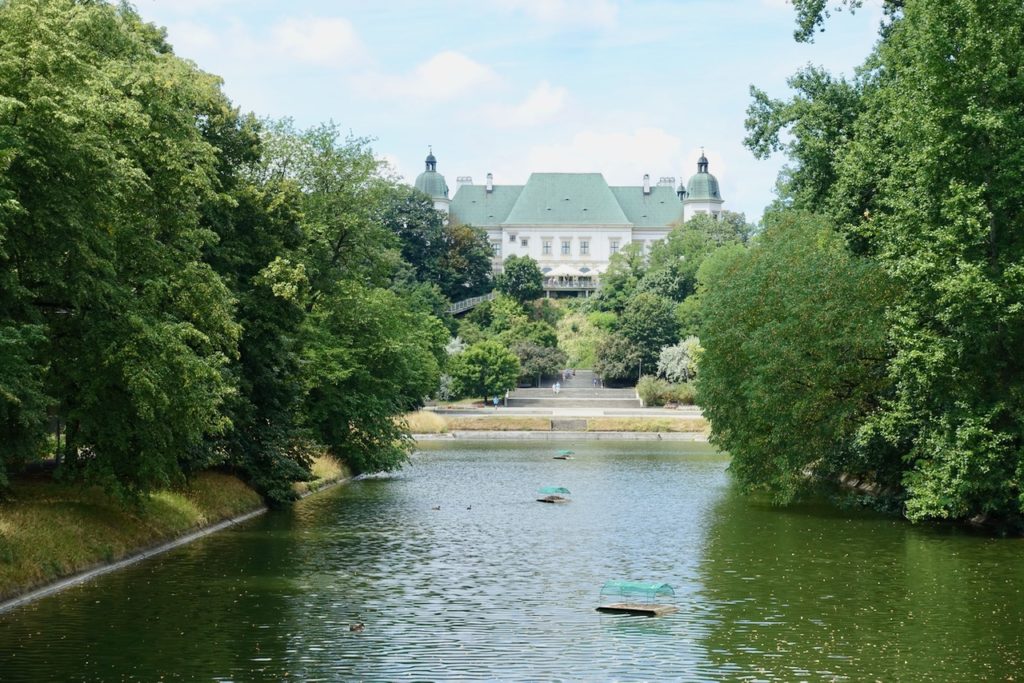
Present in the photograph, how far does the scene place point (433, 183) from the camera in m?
186

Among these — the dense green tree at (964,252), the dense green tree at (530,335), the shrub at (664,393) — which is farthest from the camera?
the dense green tree at (530,335)

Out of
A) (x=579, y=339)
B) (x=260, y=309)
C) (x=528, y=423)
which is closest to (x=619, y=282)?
(x=579, y=339)

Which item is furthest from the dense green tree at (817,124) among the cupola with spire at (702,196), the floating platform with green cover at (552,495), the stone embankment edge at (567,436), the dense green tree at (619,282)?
the cupola with spire at (702,196)

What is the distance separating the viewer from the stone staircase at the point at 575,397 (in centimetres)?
10119

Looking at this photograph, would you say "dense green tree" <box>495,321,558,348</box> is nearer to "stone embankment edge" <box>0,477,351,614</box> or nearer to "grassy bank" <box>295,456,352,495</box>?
"grassy bank" <box>295,456,352,495</box>

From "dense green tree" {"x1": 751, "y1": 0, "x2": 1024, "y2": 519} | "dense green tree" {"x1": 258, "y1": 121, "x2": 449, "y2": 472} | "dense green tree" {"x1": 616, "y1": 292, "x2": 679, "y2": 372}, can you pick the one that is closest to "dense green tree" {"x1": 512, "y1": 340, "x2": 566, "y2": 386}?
"dense green tree" {"x1": 616, "y1": 292, "x2": 679, "y2": 372}

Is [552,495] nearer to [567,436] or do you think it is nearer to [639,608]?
[639,608]

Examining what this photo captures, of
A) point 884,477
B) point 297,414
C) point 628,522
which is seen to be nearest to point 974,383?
point 884,477

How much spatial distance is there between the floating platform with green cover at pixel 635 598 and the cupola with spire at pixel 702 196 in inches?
6493

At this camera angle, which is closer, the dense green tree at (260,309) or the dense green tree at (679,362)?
the dense green tree at (260,309)

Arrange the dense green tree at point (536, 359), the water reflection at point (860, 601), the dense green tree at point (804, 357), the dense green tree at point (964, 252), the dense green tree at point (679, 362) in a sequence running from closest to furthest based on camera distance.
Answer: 1. the water reflection at point (860, 601)
2. the dense green tree at point (964, 252)
3. the dense green tree at point (804, 357)
4. the dense green tree at point (679, 362)
5. the dense green tree at point (536, 359)

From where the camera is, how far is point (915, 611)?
23.5 m

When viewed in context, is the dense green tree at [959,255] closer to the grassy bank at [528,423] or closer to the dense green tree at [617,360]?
the grassy bank at [528,423]

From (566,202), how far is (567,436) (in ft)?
339
